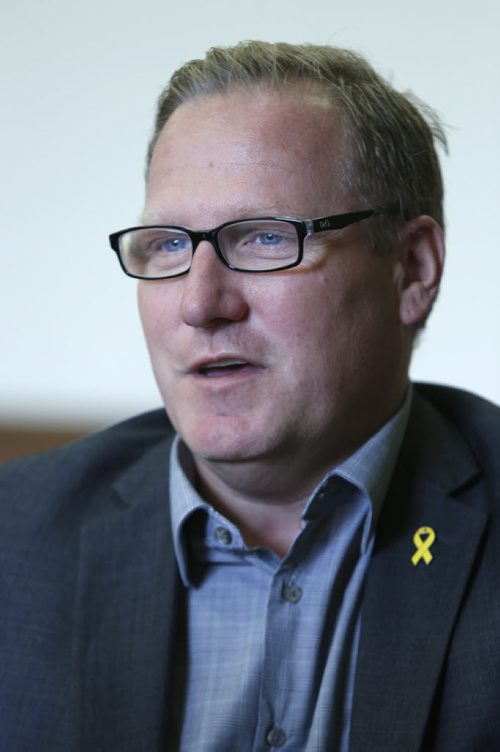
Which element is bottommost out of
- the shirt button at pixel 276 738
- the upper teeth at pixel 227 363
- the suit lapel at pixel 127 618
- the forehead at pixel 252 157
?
the shirt button at pixel 276 738

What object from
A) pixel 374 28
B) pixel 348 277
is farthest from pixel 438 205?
pixel 374 28

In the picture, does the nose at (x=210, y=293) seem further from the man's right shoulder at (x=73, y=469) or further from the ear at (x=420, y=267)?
the man's right shoulder at (x=73, y=469)

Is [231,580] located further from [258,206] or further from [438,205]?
[438,205]

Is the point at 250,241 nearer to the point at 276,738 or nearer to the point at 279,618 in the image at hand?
the point at 279,618

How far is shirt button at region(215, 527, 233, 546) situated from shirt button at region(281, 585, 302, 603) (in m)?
0.12

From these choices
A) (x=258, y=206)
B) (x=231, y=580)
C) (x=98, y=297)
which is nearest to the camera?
(x=258, y=206)

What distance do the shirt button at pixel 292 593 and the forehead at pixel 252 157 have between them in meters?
0.60

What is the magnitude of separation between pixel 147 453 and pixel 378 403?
0.51 m

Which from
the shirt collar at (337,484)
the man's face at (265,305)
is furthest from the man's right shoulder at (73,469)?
the man's face at (265,305)

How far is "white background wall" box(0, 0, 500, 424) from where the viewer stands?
2721 mm

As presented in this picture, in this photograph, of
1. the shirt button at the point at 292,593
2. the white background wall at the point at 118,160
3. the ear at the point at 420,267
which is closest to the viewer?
the shirt button at the point at 292,593

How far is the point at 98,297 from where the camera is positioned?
2.95 metres

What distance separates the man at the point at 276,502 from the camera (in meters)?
1.65

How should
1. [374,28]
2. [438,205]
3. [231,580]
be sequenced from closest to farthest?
1. [231,580]
2. [438,205]
3. [374,28]
